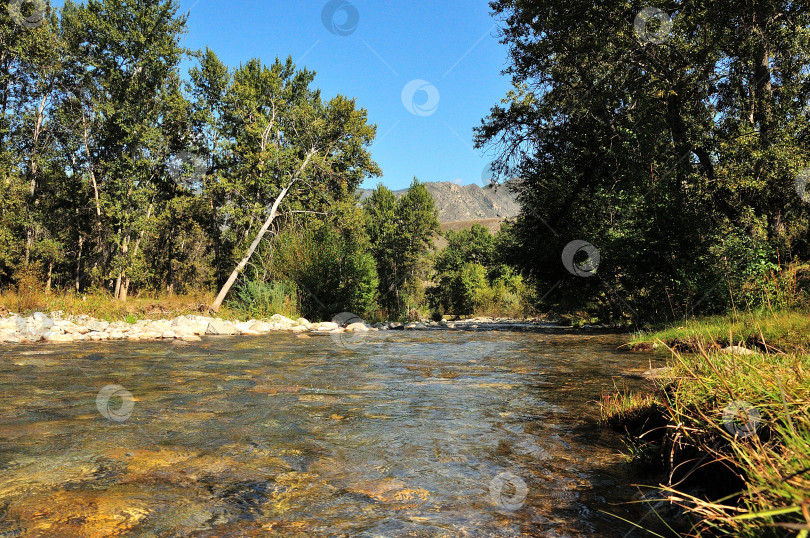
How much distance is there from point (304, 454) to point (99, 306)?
1688 cm

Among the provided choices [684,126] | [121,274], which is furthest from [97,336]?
[684,126]

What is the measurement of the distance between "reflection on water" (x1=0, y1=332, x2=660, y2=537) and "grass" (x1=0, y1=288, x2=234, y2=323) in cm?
956

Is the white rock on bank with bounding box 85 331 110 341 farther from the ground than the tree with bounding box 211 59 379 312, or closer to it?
closer to it

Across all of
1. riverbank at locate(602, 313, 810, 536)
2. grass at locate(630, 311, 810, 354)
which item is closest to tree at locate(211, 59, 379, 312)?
grass at locate(630, 311, 810, 354)

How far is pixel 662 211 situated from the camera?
12.7 meters

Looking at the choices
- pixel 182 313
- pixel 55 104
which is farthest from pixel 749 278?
pixel 55 104

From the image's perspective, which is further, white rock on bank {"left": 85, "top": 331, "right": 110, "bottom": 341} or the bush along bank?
white rock on bank {"left": 85, "top": 331, "right": 110, "bottom": 341}

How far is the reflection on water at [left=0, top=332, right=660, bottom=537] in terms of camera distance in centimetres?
268

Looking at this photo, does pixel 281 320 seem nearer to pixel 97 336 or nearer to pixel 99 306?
pixel 99 306

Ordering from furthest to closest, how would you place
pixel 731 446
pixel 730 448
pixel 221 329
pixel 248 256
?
pixel 248 256 → pixel 221 329 → pixel 730 448 → pixel 731 446

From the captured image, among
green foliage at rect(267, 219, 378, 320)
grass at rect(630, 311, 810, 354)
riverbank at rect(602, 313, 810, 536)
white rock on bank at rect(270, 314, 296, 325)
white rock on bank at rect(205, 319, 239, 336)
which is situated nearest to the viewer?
riverbank at rect(602, 313, 810, 536)

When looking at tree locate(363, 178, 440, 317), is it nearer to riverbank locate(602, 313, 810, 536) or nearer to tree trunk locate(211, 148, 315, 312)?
tree trunk locate(211, 148, 315, 312)

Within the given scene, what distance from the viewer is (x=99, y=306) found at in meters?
17.2

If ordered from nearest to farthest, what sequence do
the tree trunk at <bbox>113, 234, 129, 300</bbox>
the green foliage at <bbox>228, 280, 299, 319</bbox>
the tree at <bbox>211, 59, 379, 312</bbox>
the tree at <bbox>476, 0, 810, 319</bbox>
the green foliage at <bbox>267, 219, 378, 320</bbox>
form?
the tree at <bbox>476, 0, 810, 319</bbox>, the green foliage at <bbox>228, 280, 299, 319</bbox>, the green foliage at <bbox>267, 219, 378, 320</bbox>, the tree trunk at <bbox>113, 234, 129, 300</bbox>, the tree at <bbox>211, 59, 379, 312</bbox>
